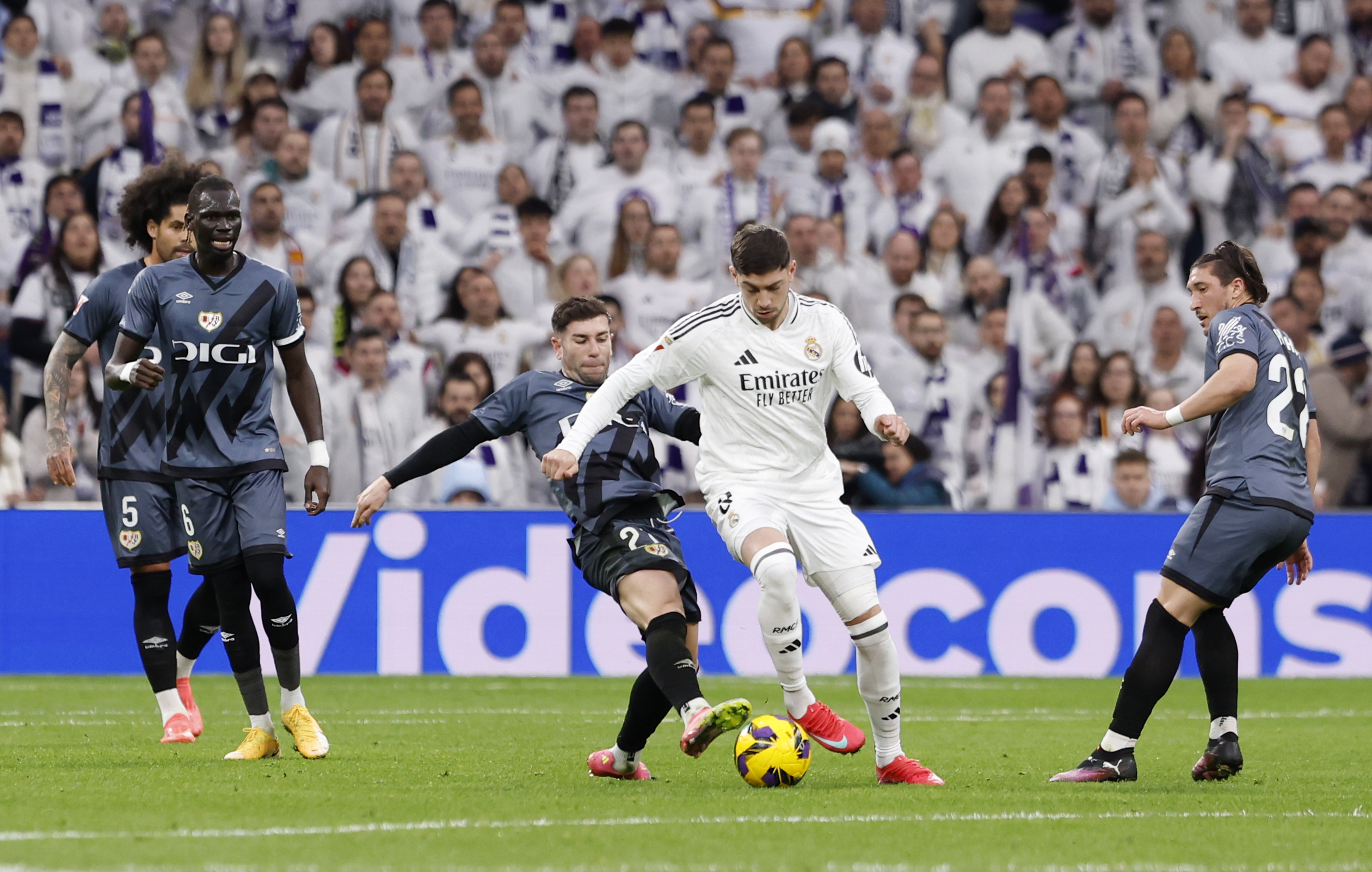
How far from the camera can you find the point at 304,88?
15.5 metres

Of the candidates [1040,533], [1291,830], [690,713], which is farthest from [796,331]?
[1040,533]

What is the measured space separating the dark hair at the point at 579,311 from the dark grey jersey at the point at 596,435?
23 cm

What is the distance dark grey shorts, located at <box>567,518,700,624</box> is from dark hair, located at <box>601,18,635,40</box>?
9.90 m

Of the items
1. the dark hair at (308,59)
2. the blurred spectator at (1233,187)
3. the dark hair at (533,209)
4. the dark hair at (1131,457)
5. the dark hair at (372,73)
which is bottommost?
the dark hair at (1131,457)

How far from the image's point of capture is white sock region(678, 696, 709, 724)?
19.3 ft

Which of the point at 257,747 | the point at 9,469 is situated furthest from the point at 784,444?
the point at 9,469

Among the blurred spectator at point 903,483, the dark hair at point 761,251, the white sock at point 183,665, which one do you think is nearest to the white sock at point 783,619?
the dark hair at point 761,251

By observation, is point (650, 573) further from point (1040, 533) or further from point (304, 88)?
point (304, 88)

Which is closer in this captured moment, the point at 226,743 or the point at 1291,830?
the point at 1291,830

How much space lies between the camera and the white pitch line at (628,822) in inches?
198

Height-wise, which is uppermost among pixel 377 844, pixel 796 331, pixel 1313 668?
pixel 796 331

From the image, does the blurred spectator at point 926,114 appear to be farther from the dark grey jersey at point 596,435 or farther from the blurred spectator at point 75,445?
the dark grey jersey at point 596,435

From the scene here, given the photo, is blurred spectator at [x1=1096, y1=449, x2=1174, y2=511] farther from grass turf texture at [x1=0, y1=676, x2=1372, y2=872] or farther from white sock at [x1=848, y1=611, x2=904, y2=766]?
white sock at [x1=848, y1=611, x2=904, y2=766]

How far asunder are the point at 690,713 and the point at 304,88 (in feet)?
35.4
